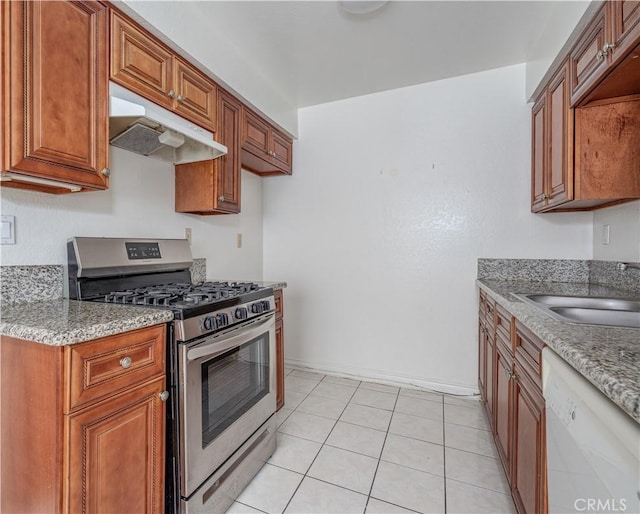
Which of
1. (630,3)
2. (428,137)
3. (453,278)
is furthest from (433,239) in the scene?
(630,3)

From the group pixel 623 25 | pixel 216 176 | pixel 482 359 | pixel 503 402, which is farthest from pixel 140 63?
pixel 482 359

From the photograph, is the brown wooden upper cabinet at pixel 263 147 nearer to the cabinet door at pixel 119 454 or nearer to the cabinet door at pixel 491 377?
the cabinet door at pixel 119 454

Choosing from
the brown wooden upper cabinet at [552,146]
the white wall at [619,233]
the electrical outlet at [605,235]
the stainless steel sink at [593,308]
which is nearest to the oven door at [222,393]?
the stainless steel sink at [593,308]

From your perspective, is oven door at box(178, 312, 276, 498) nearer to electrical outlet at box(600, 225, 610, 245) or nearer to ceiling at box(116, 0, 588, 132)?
ceiling at box(116, 0, 588, 132)

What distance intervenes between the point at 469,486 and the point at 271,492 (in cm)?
96

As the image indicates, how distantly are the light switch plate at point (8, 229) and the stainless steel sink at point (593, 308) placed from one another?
2.06 m

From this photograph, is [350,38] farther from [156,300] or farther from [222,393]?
[222,393]

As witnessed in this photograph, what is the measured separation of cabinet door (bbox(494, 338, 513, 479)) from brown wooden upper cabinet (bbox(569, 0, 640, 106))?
47.9 inches

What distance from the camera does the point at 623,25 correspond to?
1.14 meters

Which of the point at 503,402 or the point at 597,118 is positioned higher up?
the point at 597,118

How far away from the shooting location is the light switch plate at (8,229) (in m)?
1.22

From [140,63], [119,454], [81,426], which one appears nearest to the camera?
[81,426]

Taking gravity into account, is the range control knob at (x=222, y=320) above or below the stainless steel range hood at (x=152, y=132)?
below

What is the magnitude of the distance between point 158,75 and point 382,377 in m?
2.60
